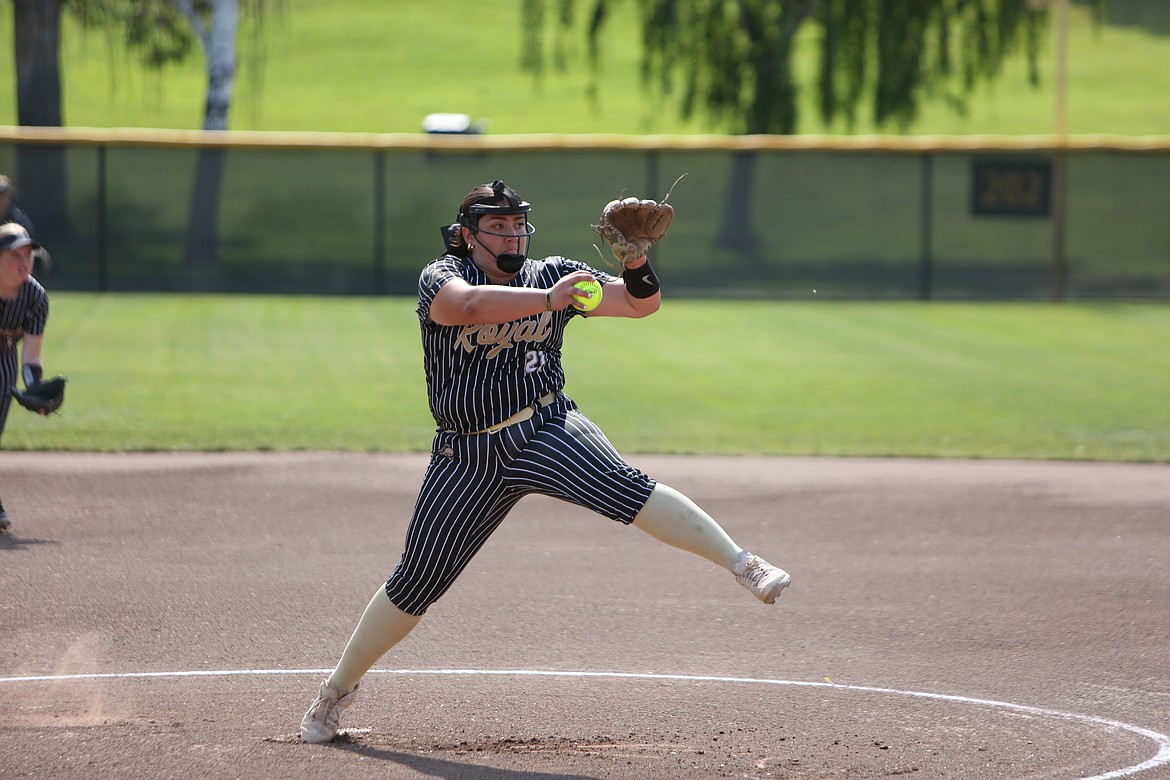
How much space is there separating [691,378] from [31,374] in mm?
8106

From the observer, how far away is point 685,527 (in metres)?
4.59

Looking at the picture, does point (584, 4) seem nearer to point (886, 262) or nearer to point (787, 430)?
point (886, 262)

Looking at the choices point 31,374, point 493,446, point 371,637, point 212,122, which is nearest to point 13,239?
point 31,374

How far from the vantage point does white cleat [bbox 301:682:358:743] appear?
15.9 feet

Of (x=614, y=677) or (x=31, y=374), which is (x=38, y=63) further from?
(x=614, y=677)

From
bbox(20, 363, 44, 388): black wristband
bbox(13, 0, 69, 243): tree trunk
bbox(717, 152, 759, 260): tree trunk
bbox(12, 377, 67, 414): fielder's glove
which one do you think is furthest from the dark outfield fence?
bbox(12, 377, 67, 414): fielder's glove

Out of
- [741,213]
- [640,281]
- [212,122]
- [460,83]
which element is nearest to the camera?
[640,281]

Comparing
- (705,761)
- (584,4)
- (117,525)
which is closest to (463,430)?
(705,761)

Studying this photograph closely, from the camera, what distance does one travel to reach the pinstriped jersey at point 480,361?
4.74 meters

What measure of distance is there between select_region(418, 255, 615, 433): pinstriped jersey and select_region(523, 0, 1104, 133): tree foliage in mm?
22444

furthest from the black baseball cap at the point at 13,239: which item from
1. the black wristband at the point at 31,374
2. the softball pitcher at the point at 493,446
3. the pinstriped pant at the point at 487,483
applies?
the pinstriped pant at the point at 487,483

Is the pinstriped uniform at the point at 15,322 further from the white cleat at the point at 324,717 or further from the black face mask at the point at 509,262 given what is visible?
the black face mask at the point at 509,262

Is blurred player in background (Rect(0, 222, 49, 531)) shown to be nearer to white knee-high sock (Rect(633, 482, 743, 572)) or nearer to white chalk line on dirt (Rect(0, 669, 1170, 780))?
white chalk line on dirt (Rect(0, 669, 1170, 780))

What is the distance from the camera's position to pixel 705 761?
4641 millimetres
